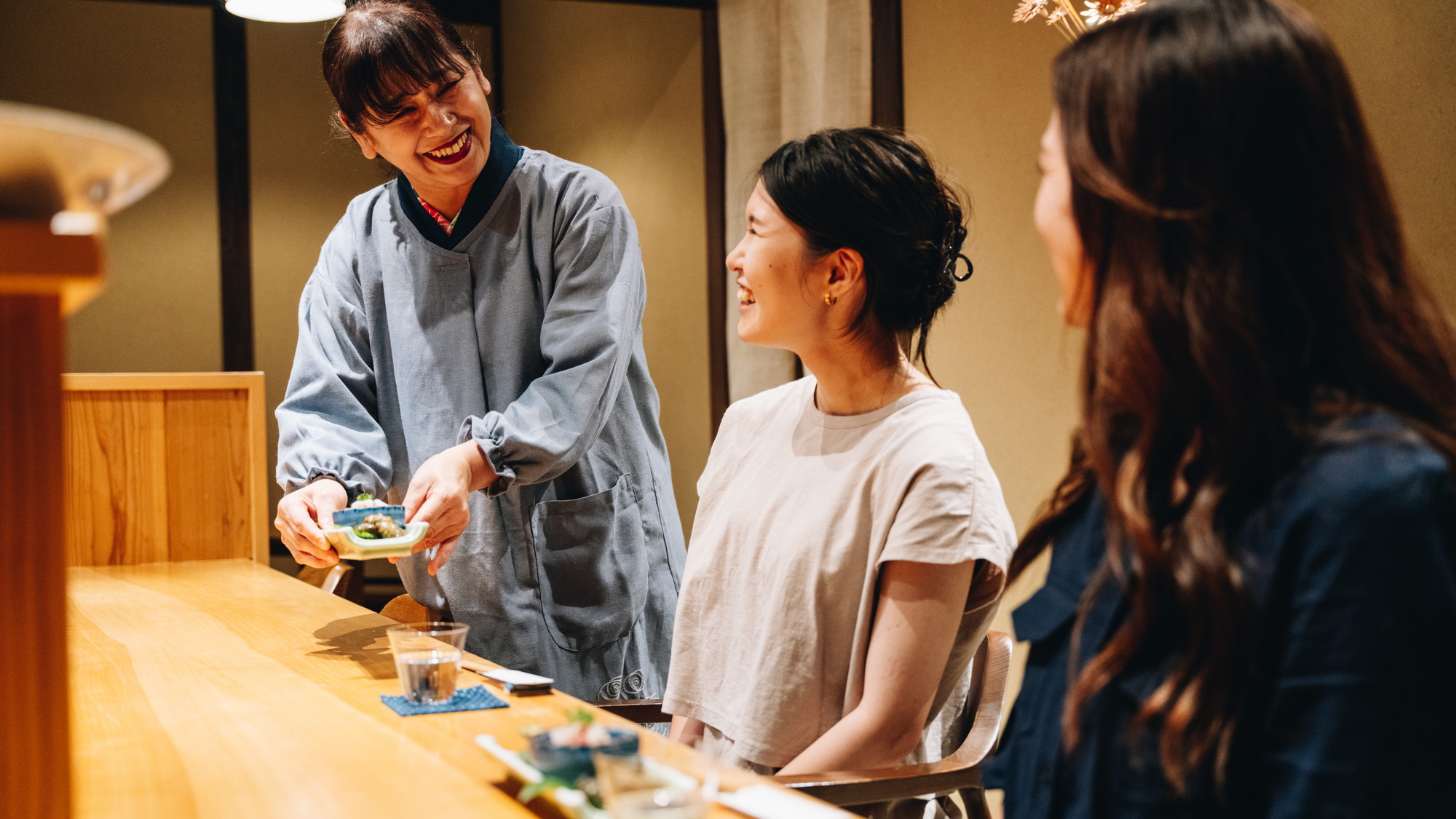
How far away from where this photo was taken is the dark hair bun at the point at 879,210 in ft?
5.00

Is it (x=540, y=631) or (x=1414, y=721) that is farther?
(x=540, y=631)

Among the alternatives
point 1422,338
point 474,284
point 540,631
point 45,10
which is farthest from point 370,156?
point 45,10

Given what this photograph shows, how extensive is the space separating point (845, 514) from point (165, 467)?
5.46ft

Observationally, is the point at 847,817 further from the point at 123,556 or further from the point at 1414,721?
the point at 123,556

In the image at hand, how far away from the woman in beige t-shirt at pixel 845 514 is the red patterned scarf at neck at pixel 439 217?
55cm

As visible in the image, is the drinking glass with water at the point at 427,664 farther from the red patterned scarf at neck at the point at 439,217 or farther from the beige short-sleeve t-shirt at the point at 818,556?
the red patterned scarf at neck at the point at 439,217

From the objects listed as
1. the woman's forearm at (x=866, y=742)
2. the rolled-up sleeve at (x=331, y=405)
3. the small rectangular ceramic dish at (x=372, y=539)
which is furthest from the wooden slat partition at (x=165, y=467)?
the woman's forearm at (x=866, y=742)

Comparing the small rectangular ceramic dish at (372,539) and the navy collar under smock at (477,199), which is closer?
the small rectangular ceramic dish at (372,539)

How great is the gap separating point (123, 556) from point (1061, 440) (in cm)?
211

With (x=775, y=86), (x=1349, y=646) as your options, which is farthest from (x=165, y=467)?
(x=1349, y=646)

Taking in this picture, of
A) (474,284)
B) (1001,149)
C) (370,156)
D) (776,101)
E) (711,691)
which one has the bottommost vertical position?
(711,691)

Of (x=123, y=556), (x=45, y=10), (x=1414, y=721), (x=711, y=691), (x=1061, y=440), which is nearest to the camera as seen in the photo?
(x=1414, y=721)

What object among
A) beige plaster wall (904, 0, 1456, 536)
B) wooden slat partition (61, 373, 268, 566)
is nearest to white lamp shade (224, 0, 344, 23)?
wooden slat partition (61, 373, 268, 566)

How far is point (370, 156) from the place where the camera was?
1.98 meters
